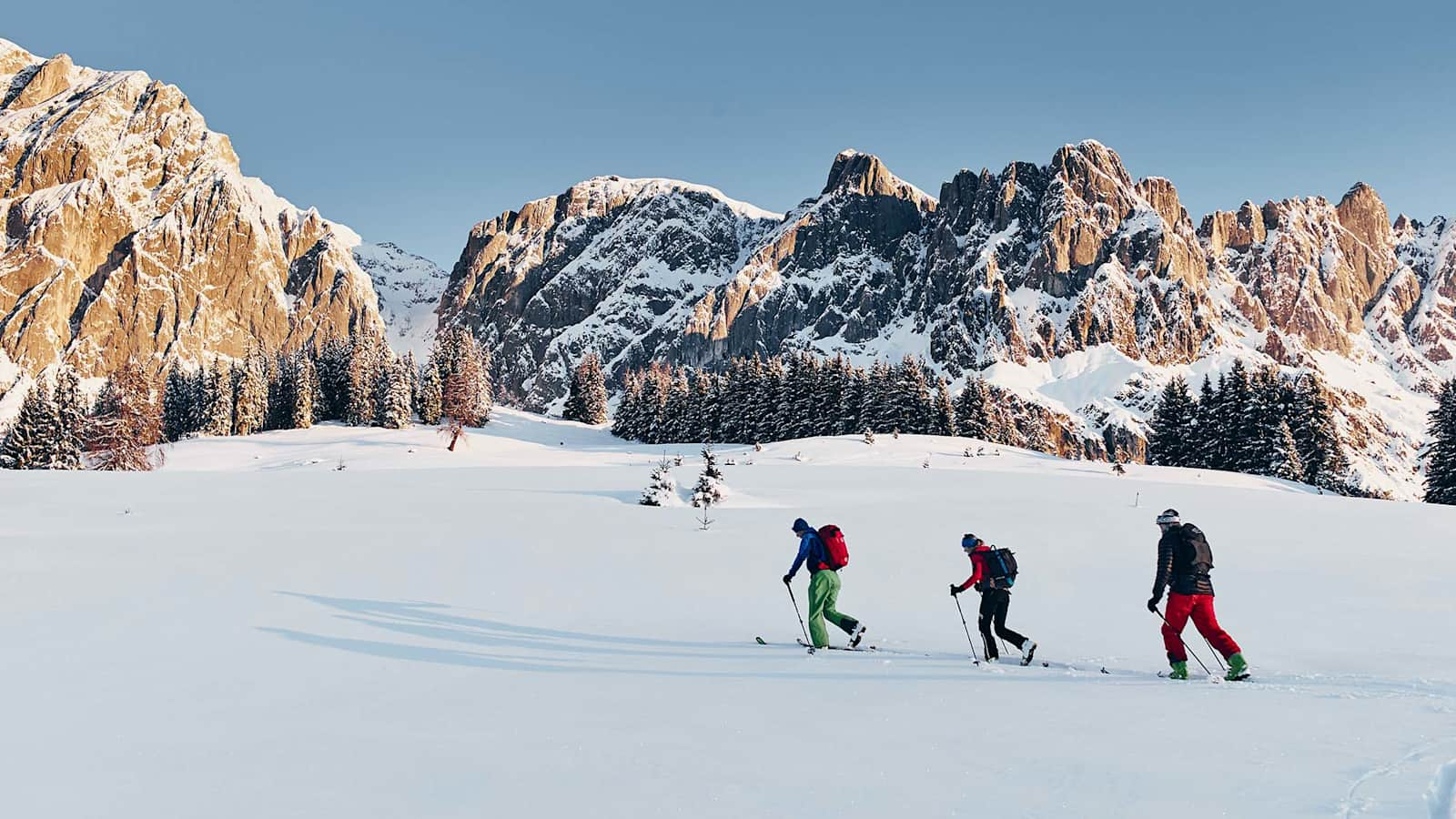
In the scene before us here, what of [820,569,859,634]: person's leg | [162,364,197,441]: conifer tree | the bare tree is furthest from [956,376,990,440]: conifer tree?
[162,364,197,441]: conifer tree

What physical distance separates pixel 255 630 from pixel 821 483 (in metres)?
23.9

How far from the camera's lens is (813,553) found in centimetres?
1026

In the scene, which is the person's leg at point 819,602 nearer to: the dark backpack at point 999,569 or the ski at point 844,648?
the ski at point 844,648

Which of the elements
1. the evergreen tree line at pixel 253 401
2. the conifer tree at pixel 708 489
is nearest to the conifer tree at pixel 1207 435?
the conifer tree at pixel 708 489

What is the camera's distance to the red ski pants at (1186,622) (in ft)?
27.3

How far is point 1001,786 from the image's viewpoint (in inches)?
189

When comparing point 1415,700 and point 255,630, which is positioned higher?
point 1415,700

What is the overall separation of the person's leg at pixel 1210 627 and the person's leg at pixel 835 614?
12.7ft

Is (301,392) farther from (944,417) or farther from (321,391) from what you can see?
(944,417)

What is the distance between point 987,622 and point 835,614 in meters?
1.90

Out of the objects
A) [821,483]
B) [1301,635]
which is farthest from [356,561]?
[821,483]

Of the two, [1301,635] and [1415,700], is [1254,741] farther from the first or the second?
[1301,635]

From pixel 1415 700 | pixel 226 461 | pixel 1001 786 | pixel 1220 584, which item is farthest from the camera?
pixel 226 461

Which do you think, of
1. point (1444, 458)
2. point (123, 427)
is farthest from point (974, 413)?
point (123, 427)
